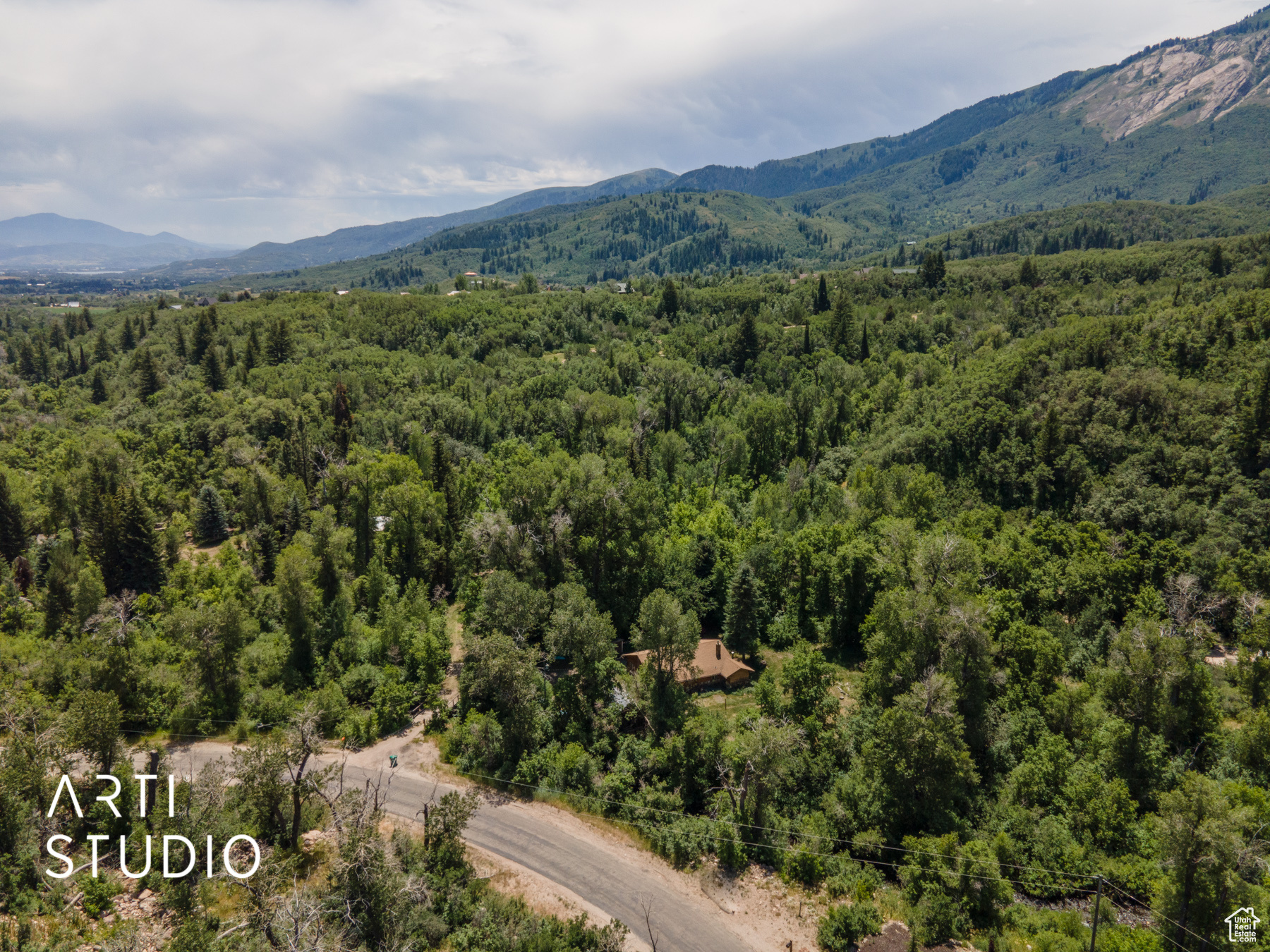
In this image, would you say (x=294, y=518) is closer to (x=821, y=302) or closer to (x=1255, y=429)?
(x=1255, y=429)

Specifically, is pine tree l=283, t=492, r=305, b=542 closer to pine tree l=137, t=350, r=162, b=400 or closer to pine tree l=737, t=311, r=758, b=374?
pine tree l=137, t=350, r=162, b=400

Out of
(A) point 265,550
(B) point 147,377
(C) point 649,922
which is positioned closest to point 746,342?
(A) point 265,550

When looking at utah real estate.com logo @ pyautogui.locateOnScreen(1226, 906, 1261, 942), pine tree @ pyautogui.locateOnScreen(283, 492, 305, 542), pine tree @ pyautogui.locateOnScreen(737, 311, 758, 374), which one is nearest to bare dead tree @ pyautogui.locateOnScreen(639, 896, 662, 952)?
utah real estate.com logo @ pyautogui.locateOnScreen(1226, 906, 1261, 942)

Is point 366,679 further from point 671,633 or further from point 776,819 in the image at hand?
point 776,819

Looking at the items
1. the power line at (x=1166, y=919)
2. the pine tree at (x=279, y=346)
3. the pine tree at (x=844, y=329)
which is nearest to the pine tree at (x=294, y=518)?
the pine tree at (x=279, y=346)

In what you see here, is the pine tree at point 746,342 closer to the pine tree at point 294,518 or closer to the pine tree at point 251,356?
the pine tree at point 294,518

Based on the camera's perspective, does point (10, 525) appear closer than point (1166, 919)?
No

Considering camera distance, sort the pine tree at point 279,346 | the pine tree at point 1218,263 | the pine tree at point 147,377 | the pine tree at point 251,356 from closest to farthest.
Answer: the pine tree at point 147,377 → the pine tree at point 251,356 → the pine tree at point 279,346 → the pine tree at point 1218,263
